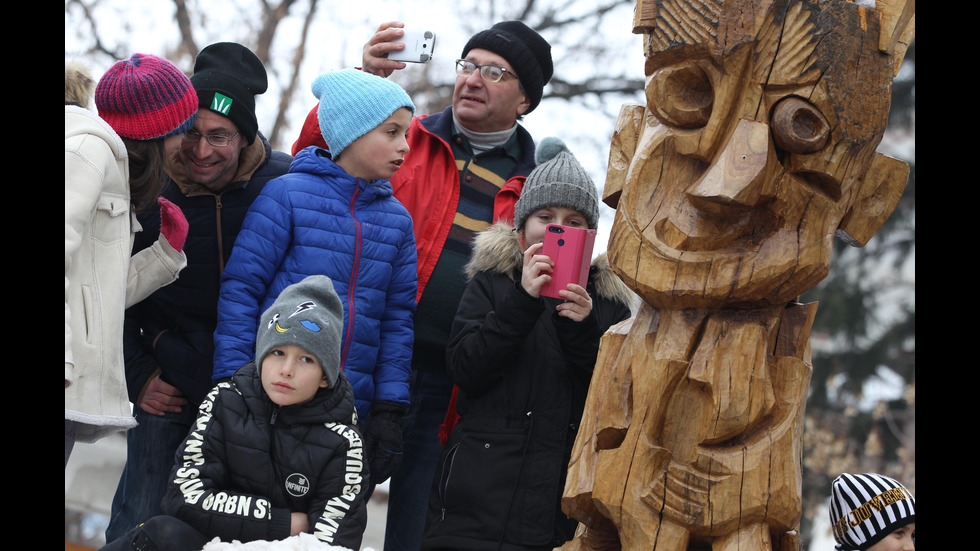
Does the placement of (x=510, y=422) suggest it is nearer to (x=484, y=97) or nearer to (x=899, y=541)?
(x=484, y=97)

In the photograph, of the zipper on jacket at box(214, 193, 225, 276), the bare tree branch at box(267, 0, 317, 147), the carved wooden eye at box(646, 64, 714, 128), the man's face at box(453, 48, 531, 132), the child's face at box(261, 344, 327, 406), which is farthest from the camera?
the bare tree branch at box(267, 0, 317, 147)

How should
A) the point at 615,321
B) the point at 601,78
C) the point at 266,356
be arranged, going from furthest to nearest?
the point at 601,78, the point at 615,321, the point at 266,356

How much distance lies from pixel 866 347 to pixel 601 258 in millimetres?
9401

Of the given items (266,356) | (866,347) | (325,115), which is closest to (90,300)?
(266,356)

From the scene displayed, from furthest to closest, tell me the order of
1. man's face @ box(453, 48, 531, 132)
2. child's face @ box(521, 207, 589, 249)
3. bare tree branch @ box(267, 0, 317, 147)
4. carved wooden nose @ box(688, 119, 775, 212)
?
bare tree branch @ box(267, 0, 317, 147)
man's face @ box(453, 48, 531, 132)
child's face @ box(521, 207, 589, 249)
carved wooden nose @ box(688, 119, 775, 212)

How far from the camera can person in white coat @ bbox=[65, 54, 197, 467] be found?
8.24 feet

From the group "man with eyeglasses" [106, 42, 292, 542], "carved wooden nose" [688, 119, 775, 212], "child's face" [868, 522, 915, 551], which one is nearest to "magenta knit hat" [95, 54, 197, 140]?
Result: "man with eyeglasses" [106, 42, 292, 542]

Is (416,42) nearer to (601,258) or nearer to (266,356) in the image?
(601,258)

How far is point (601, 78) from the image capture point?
1115cm

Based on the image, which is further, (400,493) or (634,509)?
(400,493)

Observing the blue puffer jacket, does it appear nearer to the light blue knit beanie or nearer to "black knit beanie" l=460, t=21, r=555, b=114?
the light blue knit beanie

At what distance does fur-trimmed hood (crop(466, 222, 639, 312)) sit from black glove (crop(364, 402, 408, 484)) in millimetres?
552

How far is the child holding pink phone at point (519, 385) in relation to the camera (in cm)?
286

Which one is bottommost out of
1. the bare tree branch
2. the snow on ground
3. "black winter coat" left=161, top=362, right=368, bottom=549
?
the snow on ground
